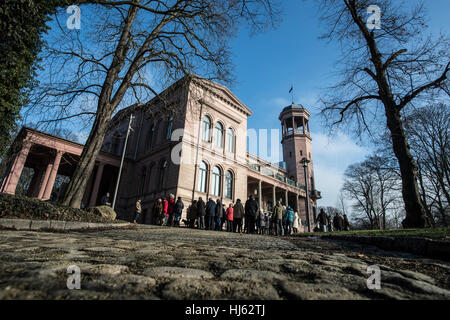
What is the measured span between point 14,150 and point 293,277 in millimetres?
19836

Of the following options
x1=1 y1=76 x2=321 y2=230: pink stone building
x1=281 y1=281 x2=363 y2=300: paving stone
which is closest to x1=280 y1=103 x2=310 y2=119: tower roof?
x1=1 y1=76 x2=321 y2=230: pink stone building

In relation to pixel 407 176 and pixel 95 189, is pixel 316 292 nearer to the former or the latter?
pixel 407 176

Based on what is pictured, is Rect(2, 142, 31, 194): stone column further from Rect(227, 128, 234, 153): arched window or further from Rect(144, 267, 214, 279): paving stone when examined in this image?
Rect(144, 267, 214, 279): paving stone

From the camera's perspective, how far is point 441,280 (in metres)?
2.12

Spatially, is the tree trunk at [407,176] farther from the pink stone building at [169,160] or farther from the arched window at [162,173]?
the arched window at [162,173]

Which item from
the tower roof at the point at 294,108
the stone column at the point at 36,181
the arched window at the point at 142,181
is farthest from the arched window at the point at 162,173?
the tower roof at the point at 294,108

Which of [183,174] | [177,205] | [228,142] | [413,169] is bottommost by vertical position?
[177,205]

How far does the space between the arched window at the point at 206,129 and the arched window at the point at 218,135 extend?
88 centimetres

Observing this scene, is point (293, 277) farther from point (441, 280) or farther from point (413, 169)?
point (413, 169)

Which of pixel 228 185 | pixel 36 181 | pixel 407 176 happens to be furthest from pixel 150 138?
pixel 407 176

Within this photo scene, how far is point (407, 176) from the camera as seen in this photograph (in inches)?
341

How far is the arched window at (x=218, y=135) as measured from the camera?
77.6ft

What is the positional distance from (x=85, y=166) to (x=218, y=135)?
656 inches

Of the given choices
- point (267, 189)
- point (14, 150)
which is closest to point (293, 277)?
point (14, 150)
